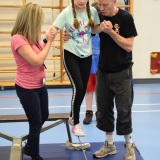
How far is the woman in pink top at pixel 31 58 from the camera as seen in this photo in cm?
223

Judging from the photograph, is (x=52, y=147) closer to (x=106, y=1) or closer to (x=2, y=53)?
(x=106, y=1)

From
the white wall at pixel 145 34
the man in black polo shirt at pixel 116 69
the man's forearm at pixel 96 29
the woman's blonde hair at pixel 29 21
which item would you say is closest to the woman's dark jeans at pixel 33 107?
the woman's blonde hair at pixel 29 21

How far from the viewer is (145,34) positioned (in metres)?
6.54

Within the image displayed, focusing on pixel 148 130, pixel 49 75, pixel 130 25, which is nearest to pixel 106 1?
pixel 130 25

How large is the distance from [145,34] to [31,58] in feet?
15.6

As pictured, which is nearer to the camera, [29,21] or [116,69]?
[29,21]

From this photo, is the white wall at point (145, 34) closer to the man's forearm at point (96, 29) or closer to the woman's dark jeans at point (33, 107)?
the man's forearm at point (96, 29)

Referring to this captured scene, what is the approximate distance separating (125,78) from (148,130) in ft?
4.60

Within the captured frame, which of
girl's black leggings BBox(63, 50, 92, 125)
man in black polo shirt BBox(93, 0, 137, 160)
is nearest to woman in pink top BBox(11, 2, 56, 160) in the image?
girl's black leggings BBox(63, 50, 92, 125)

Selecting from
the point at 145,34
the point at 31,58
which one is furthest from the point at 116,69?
the point at 145,34

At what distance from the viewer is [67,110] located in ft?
15.1

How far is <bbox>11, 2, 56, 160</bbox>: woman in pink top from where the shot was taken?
2.23 meters

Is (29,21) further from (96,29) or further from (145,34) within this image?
(145,34)

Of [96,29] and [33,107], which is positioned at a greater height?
[96,29]
